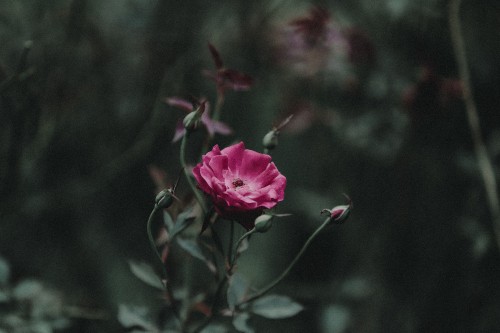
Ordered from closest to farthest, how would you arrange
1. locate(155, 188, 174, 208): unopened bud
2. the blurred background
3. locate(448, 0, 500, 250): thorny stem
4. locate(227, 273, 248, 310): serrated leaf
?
locate(155, 188, 174, 208): unopened bud, locate(227, 273, 248, 310): serrated leaf, locate(448, 0, 500, 250): thorny stem, the blurred background

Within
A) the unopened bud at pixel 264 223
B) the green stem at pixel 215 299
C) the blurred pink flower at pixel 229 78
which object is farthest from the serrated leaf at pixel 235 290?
the blurred pink flower at pixel 229 78

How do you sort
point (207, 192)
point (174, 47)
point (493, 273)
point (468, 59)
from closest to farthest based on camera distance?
point (207, 192)
point (493, 273)
point (468, 59)
point (174, 47)

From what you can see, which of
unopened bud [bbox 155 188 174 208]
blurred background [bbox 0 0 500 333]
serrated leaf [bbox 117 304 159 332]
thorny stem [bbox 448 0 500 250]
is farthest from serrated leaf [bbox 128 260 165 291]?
thorny stem [bbox 448 0 500 250]

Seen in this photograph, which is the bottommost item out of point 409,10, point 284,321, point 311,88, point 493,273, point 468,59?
point 284,321

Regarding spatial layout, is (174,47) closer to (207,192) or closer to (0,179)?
(0,179)

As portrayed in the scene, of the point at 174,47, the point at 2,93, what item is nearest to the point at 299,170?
the point at 174,47

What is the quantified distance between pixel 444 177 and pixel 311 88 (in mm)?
416

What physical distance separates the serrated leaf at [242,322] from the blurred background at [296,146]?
565 millimetres

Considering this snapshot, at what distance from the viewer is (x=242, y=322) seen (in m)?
0.72

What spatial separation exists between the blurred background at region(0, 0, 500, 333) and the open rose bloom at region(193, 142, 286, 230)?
0.51 metres

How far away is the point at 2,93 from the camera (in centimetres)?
95

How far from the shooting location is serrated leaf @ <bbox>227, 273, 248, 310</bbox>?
2.35 ft

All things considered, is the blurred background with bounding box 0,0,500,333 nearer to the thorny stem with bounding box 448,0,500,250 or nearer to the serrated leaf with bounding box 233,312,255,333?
the thorny stem with bounding box 448,0,500,250

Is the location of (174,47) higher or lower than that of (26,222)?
higher
